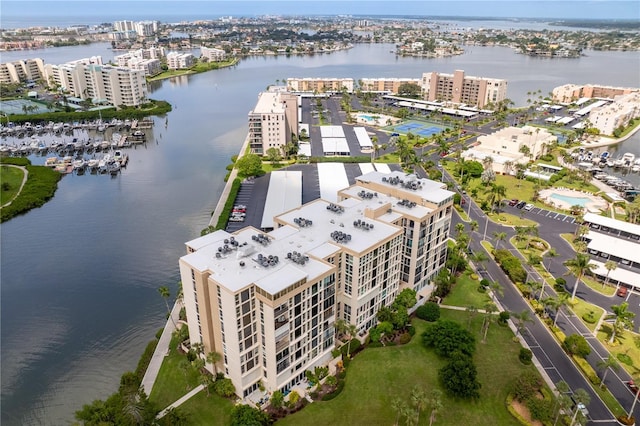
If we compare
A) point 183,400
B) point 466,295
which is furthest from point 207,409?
point 466,295

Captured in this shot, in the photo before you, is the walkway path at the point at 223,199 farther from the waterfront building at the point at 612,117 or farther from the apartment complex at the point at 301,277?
the waterfront building at the point at 612,117

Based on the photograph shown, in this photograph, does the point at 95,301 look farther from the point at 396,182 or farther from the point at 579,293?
the point at 579,293

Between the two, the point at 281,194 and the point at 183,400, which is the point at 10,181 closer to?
the point at 281,194

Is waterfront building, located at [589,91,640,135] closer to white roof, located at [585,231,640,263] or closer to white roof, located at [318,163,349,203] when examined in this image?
white roof, located at [585,231,640,263]

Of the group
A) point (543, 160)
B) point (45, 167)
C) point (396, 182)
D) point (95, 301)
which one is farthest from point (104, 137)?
point (543, 160)

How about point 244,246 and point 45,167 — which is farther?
point 45,167

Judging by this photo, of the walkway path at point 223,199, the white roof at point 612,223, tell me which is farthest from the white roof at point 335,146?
the white roof at point 612,223

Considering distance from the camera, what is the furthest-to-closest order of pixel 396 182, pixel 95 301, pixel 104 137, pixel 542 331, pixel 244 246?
pixel 104 137 < pixel 396 182 < pixel 95 301 < pixel 542 331 < pixel 244 246
